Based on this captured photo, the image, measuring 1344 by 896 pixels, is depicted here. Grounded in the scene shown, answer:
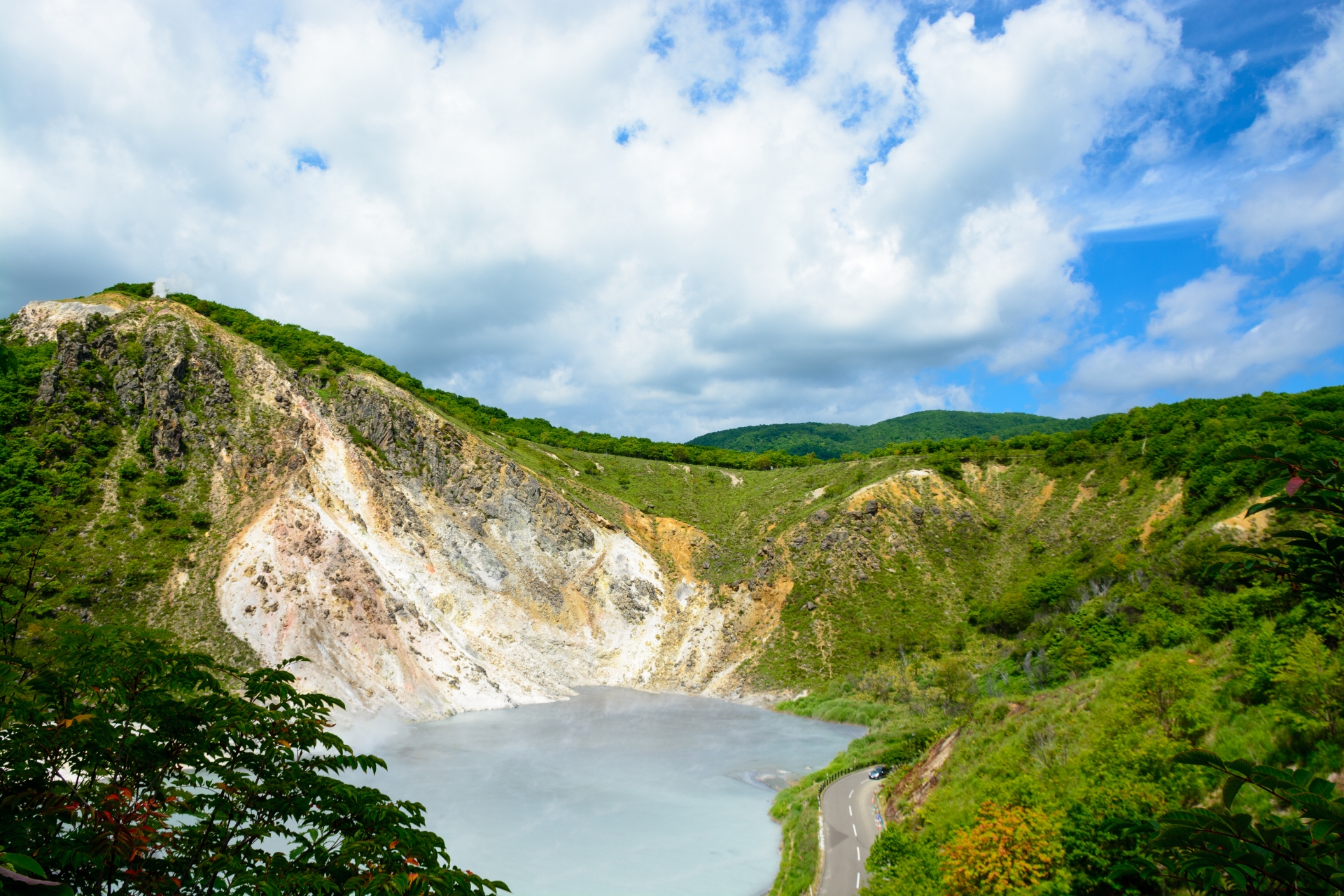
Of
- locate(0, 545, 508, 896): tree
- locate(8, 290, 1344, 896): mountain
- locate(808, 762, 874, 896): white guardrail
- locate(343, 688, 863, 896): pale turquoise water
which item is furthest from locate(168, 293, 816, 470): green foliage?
locate(0, 545, 508, 896): tree

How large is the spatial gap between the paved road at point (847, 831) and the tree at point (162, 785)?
61.3 ft

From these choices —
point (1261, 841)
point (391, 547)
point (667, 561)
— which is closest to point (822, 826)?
point (1261, 841)

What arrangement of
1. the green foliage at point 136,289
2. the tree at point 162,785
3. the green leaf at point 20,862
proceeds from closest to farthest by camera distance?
the green leaf at point 20,862
the tree at point 162,785
the green foliage at point 136,289

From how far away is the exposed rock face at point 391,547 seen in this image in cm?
4528

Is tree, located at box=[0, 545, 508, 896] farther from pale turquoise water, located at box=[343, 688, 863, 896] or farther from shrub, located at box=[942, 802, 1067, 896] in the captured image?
pale turquoise water, located at box=[343, 688, 863, 896]

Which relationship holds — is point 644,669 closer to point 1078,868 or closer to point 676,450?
point 676,450

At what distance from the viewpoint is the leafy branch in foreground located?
3.11 metres

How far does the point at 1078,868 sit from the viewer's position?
12578 mm

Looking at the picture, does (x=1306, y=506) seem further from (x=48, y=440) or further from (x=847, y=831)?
(x=48, y=440)

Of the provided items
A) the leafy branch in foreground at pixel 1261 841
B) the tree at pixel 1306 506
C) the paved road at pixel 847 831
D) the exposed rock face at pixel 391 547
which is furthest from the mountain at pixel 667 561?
the leafy branch in foreground at pixel 1261 841

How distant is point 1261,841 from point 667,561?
65.9 meters

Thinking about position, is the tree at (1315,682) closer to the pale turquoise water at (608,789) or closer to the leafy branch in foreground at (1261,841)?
the leafy branch in foreground at (1261,841)

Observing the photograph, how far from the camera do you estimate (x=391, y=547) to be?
54.7 m

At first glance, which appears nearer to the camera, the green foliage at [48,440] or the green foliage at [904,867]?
the green foliage at [904,867]
